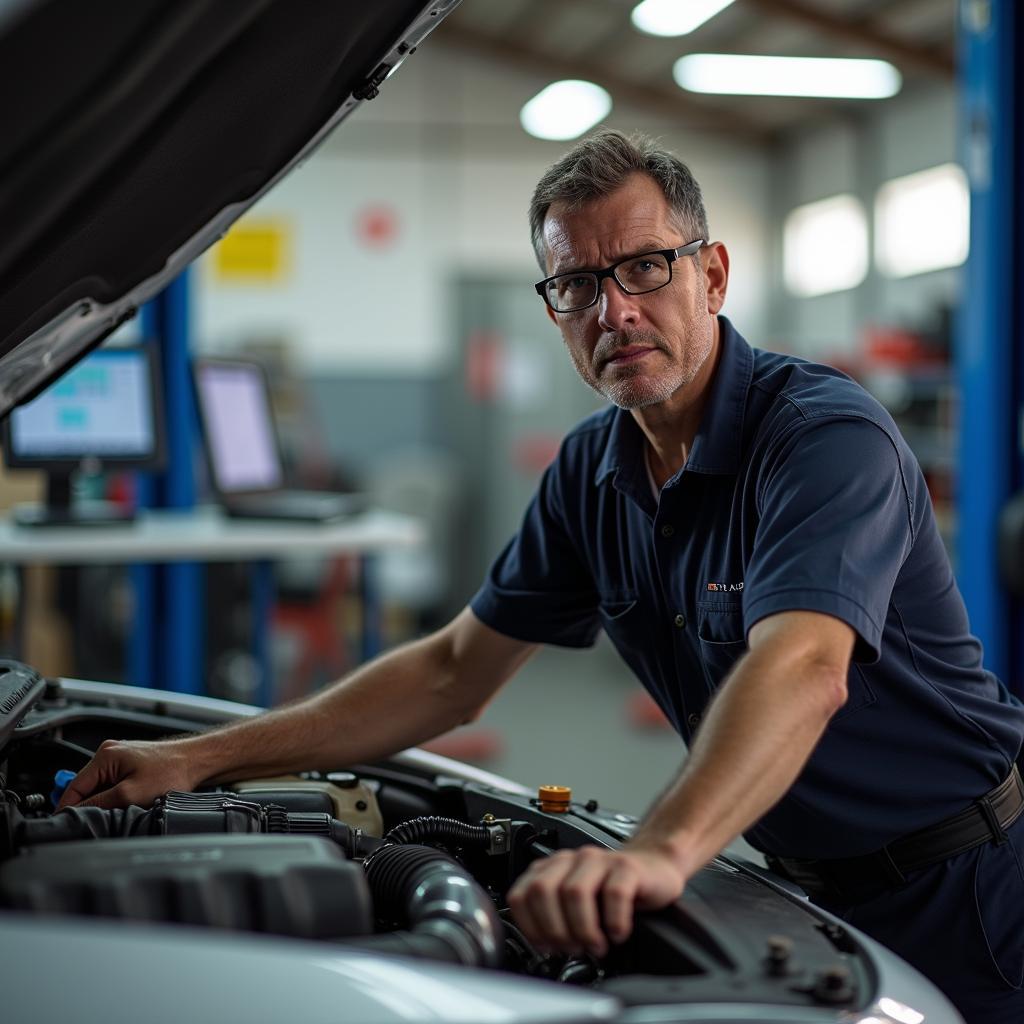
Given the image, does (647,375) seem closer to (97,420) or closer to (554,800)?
(554,800)

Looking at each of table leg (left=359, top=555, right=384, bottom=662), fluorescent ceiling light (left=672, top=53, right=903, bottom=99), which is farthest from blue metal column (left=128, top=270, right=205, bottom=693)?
fluorescent ceiling light (left=672, top=53, right=903, bottom=99)

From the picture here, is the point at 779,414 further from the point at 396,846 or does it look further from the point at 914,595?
the point at 396,846

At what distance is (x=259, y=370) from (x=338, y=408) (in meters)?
5.20

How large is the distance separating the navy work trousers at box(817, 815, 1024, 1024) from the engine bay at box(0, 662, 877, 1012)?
313 mm

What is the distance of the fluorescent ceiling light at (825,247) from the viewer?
9703 millimetres

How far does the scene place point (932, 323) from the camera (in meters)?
6.96

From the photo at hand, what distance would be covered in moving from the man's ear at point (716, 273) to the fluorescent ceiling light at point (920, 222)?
286 inches

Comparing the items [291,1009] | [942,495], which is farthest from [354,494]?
[291,1009]

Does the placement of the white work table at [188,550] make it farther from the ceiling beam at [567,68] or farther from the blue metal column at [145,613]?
the ceiling beam at [567,68]

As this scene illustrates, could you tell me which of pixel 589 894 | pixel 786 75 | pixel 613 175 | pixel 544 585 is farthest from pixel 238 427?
pixel 786 75

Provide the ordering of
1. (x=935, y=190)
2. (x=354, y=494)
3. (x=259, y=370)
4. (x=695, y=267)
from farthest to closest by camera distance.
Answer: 1. (x=935, y=190)
2. (x=354, y=494)
3. (x=259, y=370)
4. (x=695, y=267)

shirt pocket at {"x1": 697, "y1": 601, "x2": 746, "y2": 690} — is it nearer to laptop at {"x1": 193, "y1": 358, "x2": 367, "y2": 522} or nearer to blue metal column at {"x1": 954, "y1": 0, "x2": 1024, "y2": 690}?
blue metal column at {"x1": 954, "y1": 0, "x2": 1024, "y2": 690}

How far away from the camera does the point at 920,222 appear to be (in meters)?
8.93

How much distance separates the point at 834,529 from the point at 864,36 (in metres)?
7.93
